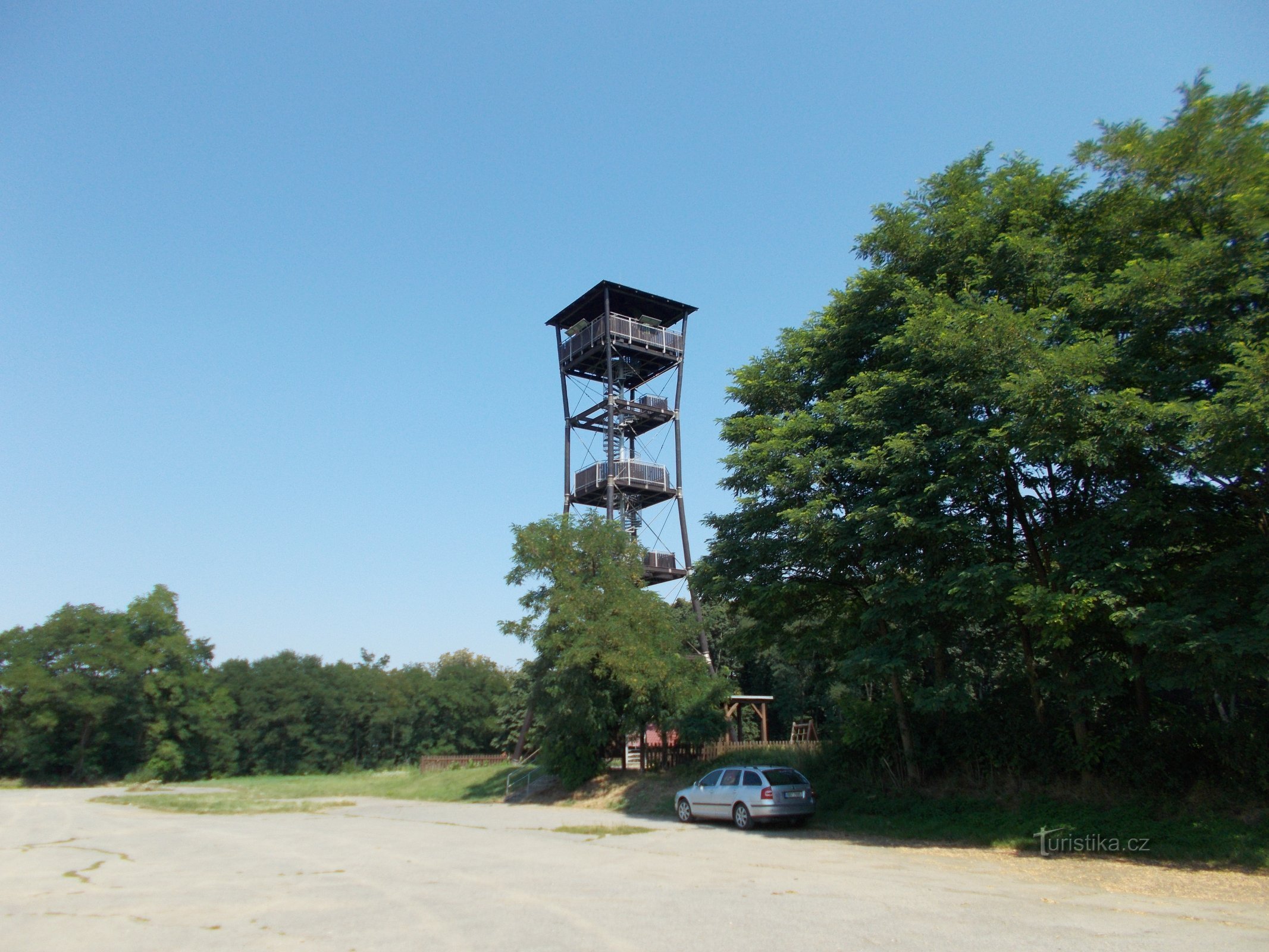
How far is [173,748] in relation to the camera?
60.5 meters

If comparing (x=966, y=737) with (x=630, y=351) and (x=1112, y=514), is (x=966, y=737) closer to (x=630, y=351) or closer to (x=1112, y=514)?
(x=1112, y=514)

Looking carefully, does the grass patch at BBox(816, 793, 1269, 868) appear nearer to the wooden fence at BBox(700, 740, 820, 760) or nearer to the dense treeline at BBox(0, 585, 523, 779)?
the wooden fence at BBox(700, 740, 820, 760)

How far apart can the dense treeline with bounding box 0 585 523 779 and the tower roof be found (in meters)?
37.4

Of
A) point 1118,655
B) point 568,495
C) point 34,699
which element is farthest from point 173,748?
point 1118,655

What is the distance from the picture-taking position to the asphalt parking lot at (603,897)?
8148 mm

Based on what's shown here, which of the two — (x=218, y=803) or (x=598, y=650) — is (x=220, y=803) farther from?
(x=598, y=650)

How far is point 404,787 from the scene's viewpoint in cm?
4072

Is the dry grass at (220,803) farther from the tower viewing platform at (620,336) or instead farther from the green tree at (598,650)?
the tower viewing platform at (620,336)

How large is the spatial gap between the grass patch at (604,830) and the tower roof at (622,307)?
920 inches

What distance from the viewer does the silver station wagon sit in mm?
18688

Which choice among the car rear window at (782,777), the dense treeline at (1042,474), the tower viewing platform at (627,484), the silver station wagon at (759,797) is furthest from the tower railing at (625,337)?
the car rear window at (782,777)

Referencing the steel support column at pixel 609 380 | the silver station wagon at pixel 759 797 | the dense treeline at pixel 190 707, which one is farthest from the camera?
the dense treeline at pixel 190 707

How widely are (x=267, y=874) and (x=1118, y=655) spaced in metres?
16.1

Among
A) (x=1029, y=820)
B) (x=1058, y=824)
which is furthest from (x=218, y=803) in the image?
(x=1058, y=824)
